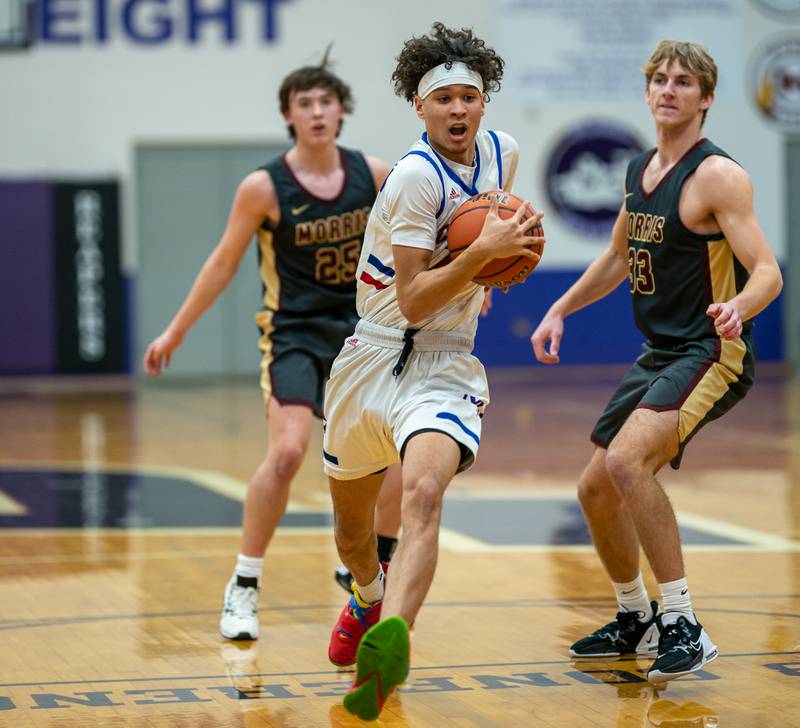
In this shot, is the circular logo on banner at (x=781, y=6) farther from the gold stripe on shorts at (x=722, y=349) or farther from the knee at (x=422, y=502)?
the knee at (x=422, y=502)

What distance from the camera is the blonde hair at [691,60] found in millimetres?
4855

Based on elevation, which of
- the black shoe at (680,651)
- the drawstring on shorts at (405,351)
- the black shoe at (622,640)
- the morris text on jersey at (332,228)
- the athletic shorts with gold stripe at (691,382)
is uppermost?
the morris text on jersey at (332,228)

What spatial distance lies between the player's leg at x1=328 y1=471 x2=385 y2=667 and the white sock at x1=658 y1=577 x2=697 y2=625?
92 centimetres

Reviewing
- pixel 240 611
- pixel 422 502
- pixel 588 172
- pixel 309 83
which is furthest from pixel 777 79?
pixel 422 502

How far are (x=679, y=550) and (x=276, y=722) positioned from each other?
54.1 inches

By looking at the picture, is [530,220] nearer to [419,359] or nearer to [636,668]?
[419,359]

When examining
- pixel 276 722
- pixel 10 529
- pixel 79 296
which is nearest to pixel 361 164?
pixel 276 722

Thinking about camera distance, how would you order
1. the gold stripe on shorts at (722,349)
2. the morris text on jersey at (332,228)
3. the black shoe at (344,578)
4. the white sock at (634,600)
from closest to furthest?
the gold stripe on shorts at (722,349) → the white sock at (634,600) → the morris text on jersey at (332,228) → the black shoe at (344,578)

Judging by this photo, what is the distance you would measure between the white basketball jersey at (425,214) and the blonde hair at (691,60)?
0.63m

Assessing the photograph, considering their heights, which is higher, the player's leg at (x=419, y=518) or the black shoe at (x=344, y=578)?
the player's leg at (x=419, y=518)

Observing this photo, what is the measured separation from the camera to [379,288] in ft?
15.0

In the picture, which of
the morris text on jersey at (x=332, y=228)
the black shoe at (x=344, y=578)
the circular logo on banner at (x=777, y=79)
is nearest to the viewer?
the morris text on jersey at (x=332, y=228)

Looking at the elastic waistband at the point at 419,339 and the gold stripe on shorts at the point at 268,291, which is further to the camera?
the gold stripe on shorts at the point at 268,291

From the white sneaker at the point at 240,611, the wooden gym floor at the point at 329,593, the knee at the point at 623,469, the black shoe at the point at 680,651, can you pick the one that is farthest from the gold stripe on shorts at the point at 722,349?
the white sneaker at the point at 240,611
